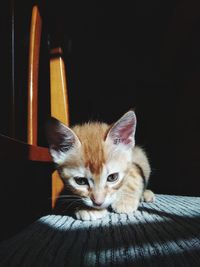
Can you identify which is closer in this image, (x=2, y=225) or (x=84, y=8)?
(x=2, y=225)

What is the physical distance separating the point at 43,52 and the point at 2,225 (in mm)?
1046

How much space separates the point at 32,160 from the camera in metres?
0.71

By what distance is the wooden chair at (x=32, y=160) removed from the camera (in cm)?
68

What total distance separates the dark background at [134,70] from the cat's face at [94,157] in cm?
34

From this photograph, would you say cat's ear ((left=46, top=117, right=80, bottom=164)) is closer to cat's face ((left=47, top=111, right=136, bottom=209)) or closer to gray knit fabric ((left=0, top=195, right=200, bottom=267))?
cat's face ((left=47, top=111, right=136, bottom=209))

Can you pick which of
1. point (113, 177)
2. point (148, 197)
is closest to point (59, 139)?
point (113, 177)

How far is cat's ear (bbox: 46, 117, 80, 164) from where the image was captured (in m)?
0.87

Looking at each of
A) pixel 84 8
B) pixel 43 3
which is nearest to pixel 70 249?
pixel 43 3

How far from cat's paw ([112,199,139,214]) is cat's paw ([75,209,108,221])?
7 centimetres

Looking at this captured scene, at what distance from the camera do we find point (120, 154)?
0.97 metres

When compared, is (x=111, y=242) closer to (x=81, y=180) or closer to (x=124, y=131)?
(x=81, y=180)

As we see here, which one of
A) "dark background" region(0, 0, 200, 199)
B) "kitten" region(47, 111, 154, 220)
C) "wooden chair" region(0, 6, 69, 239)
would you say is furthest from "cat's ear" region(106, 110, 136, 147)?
"dark background" region(0, 0, 200, 199)

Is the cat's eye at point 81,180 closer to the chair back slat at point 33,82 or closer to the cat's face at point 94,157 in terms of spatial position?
the cat's face at point 94,157

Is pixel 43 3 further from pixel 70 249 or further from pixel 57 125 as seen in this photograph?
pixel 70 249
